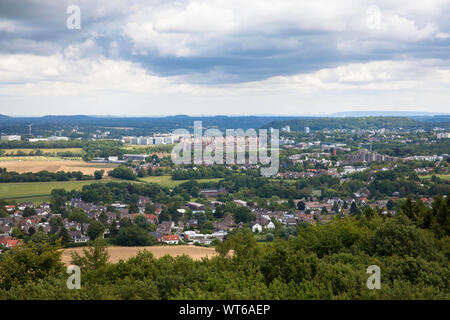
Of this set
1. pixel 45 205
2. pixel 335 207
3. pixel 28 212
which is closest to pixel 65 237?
pixel 28 212

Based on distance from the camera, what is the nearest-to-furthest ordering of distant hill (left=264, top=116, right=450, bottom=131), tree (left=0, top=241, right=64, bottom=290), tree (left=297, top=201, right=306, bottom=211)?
tree (left=0, top=241, right=64, bottom=290) < tree (left=297, top=201, right=306, bottom=211) < distant hill (left=264, top=116, right=450, bottom=131)

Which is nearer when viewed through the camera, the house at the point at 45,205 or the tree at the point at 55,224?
the tree at the point at 55,224

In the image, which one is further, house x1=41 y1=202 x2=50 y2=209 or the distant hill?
the distant hill

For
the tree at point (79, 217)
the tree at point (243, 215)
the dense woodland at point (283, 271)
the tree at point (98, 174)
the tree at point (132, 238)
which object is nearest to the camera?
the dense woodland at point (283, 271)

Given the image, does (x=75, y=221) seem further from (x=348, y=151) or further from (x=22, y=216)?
(x=348, y=151)

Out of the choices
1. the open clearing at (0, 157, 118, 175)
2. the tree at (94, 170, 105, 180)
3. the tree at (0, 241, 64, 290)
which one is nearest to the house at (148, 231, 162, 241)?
the tree at (0, 241, 64, 290)

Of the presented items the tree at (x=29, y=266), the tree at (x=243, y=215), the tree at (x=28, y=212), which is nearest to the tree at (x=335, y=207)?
the tree at (x=243, y=215)

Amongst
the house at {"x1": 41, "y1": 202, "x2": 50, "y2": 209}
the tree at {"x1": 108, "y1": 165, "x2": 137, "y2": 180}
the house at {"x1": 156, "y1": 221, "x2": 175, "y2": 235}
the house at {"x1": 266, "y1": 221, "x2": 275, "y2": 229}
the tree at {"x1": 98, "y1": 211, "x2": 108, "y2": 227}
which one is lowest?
the house at {"x1": 266, "y1": 221, "x2": 275, "y2": 229}

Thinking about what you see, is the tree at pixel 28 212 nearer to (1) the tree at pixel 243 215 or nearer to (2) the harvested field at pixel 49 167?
(1) the tree at pixel 243 215

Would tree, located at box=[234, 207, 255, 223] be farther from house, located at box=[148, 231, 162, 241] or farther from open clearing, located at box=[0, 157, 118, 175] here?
open clearing, located at box=[0, 157, 118, 175]
